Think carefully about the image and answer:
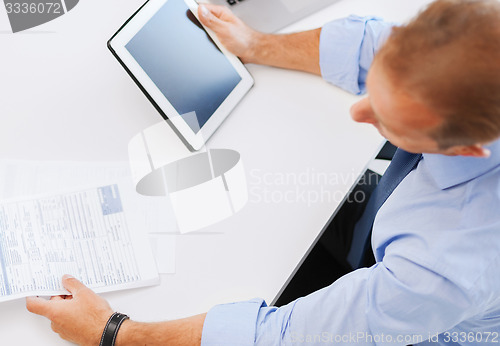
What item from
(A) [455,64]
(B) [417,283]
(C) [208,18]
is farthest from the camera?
(C) [208,18]

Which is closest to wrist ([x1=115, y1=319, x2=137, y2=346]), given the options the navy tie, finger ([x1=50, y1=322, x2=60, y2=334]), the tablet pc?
finger ([x1=50, y1=322, x2=60, y2=334])

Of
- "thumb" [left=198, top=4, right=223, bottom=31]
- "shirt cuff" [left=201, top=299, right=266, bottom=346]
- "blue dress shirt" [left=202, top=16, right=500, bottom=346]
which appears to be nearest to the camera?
"blue dress shirt" [left=202, top=16, right=500, bottom=346]

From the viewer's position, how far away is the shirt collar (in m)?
0.70

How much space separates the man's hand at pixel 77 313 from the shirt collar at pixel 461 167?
0.59 m

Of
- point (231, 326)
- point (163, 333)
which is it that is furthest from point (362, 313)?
point (163, 333)

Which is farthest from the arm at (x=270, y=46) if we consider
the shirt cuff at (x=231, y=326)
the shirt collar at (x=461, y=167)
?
the shirt cuff at (x=231, y=326)

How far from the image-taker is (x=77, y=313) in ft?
2.68

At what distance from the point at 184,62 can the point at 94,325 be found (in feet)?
1.63

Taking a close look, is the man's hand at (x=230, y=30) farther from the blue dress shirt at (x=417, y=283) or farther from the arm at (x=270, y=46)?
the blue dress shirt at (x=417, y=283)

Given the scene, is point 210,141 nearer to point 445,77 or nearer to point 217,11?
point 217,11

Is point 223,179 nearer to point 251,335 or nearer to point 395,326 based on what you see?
point 251,335

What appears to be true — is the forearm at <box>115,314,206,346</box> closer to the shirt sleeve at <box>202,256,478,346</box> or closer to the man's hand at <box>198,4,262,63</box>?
the shirt sleeve at <box>202,256,478,346</box>

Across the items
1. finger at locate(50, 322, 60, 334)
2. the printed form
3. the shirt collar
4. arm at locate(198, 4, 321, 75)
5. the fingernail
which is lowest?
finger at locate(50, 322, 60, 334)

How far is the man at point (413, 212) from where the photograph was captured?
0.55m
